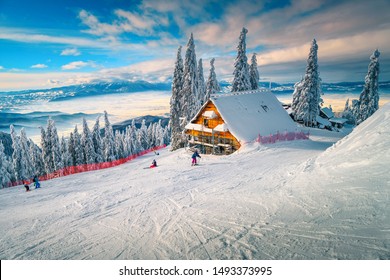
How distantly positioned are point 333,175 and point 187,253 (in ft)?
24.4

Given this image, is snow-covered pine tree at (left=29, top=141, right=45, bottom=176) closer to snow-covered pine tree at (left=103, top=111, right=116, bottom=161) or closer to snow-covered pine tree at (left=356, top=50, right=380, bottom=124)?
snow-covered pine tree at (left=103, top=111, right=116, bottom=161)

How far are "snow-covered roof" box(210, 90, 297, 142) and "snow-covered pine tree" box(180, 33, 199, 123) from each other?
1022 cm

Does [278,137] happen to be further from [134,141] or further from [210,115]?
[134,141]

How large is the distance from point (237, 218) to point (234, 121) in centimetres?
2038

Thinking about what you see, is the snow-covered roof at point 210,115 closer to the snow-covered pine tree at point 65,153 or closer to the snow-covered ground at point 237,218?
the snow-covered ground at point 237,218

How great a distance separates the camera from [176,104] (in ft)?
134

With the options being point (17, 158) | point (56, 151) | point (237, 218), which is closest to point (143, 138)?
point (56, 151)

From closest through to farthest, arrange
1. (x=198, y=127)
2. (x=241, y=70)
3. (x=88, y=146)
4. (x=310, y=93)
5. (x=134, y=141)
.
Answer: (x=198, y=127) < (x=241, y=70) < (x=310, y=93) < (x=88, y=146) < (x=134, y=141)

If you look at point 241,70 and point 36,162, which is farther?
point 36,162

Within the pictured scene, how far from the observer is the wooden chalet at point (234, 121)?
26.8m

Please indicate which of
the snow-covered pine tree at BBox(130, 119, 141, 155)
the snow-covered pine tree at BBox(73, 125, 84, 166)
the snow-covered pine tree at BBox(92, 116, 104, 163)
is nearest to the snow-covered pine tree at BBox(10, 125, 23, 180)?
the snow-covered pine tree at BBox(73, 125, 84, 166)

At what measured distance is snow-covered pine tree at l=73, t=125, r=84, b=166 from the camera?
48.8m

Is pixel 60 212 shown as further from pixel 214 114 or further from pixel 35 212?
pixel 214 114

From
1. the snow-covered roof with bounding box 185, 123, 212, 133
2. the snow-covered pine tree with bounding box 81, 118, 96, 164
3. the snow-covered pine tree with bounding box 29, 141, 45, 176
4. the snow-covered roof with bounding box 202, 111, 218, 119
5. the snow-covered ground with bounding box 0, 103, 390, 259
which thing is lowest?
the snow-covered pine tree with bounding box 29, 141, 45, 176
